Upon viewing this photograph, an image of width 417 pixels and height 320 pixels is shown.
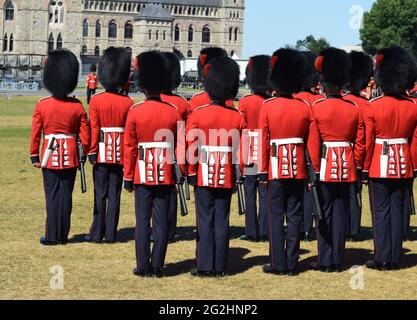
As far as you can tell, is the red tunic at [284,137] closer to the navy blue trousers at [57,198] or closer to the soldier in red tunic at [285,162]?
the soldier in red tunic at [285,162]

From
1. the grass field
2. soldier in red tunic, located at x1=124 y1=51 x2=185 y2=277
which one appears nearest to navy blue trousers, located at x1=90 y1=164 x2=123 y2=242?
the grass field

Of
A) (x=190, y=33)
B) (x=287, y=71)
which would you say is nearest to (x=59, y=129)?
(x=287, y=71)

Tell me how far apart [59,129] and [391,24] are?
7545 cm

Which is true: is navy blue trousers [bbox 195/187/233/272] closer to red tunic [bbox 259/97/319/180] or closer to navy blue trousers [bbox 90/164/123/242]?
red tunic [bbox 259/97/319/180]

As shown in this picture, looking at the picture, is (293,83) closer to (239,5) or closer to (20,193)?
(20,193)

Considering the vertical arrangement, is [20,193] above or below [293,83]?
below

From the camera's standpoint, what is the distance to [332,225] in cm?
1038

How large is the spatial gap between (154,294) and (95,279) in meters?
0.83

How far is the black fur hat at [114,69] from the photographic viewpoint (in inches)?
463

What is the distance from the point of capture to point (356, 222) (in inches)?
486

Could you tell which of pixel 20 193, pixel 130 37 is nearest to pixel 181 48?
pixel 130 37

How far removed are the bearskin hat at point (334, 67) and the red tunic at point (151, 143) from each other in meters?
1.48

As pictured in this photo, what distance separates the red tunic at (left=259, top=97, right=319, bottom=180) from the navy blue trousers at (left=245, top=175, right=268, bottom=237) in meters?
2.02

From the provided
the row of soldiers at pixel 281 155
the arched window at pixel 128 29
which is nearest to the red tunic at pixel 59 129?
the row of soldiers at pixel 281 155
